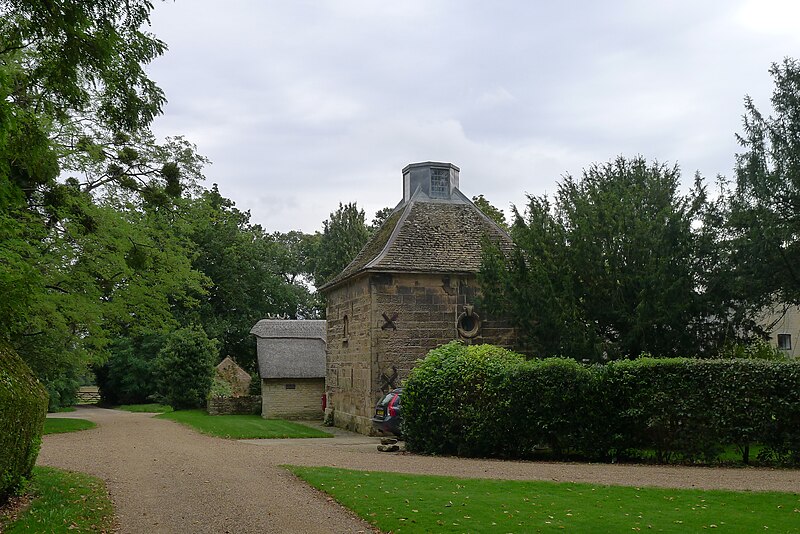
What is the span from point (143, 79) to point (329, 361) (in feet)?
68.1

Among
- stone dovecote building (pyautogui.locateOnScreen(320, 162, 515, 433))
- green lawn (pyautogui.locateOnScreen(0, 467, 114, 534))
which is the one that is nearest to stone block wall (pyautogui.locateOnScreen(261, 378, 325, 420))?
stone dovecote building (pyautogui.locateOnScreen(320, 162, 515, 433))

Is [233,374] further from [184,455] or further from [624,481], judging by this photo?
[624,481]

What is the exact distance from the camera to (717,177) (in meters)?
20.4

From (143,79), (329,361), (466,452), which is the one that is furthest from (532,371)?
(329,361)

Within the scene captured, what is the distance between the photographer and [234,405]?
3456 centimetres

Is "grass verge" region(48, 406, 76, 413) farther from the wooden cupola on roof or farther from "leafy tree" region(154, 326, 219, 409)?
the wooden cupola on roof

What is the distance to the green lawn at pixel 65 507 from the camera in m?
7.96

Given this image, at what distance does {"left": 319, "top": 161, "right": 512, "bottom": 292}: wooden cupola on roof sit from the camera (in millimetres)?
23344

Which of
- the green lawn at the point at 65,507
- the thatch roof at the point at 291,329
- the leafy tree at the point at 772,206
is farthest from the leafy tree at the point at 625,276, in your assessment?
the thatch roof at the point at 291,329

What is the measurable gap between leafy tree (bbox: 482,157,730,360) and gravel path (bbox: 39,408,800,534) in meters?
5.39

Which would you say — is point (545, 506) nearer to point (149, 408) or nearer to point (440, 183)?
point (440, 183)

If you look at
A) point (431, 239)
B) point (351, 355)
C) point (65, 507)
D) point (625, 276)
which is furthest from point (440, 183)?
point (65, 507)

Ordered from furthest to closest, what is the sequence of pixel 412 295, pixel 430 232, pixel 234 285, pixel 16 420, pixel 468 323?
pixel 234 285
pixel 430 232
pixel 468 323
pixel 412 295
pixel 16 420

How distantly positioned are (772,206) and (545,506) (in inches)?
523
